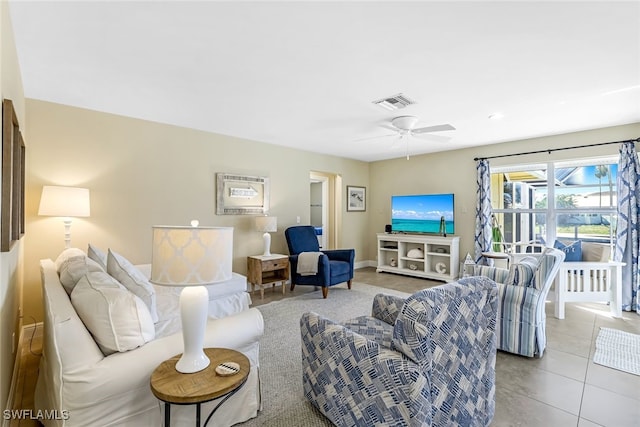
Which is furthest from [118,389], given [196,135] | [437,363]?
[196,135]

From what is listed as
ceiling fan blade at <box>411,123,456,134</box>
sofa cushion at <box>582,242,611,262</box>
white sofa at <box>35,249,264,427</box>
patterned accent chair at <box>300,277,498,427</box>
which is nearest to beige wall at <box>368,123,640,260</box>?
sofa cushion at <box>582,242,611,262</box>

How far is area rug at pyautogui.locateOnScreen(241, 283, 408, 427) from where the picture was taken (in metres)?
1.84

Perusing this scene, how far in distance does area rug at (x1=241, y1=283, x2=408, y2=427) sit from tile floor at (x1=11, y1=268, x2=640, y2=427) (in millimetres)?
1197

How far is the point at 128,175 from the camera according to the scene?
3.66m

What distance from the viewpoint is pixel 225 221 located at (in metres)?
4.52

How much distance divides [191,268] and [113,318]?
45 cm

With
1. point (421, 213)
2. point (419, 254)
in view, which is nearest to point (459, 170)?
point (421, 213)

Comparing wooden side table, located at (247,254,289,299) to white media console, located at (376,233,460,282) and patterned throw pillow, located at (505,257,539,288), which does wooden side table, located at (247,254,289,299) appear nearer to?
white media console, located at (376,233,460,282)

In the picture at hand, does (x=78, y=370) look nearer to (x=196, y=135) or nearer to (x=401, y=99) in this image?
(x=401, y=99)

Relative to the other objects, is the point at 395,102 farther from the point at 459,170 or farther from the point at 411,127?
the point at 459,170

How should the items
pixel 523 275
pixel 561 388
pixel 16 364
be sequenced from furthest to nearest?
pixel 523 275 → pixel 16 364 → pixel 561 388

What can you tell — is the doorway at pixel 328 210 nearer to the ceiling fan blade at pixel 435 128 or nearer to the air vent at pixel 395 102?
the ceiling fan blade at pixel 435 128

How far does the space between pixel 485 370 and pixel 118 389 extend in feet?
5.95

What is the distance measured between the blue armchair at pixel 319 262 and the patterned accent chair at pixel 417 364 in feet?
7.86
